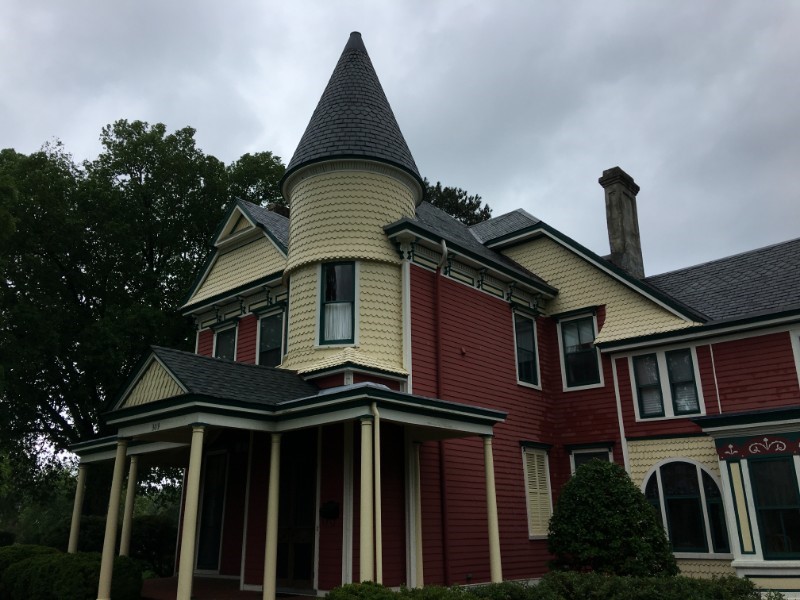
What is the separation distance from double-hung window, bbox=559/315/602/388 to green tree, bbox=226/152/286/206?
1493 centimetres

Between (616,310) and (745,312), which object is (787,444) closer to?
(745,312)

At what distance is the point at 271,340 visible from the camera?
17188mm

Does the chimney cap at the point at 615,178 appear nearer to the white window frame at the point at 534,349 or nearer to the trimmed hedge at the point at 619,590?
the white window frame at the point at 534,349

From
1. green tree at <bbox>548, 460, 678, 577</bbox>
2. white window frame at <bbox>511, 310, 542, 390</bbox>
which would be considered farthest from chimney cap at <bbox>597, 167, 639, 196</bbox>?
green tree at <bbox>548, 460, 678, 577</bbox>

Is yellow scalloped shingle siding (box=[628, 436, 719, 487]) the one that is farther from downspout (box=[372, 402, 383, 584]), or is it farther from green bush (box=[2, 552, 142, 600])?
green bush (box=[2, 552, 142, 600])

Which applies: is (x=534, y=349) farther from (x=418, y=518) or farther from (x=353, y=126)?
(x=353, y=126)

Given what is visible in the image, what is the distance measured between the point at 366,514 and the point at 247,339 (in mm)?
9035

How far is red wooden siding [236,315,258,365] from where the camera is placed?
17.7 m

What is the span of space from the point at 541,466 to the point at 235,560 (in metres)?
7.87

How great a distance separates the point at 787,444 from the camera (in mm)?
13148

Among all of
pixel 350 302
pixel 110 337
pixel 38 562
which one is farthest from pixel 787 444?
pixel 110 337

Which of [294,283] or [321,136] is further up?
[321,136]

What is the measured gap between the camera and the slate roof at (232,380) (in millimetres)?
11102

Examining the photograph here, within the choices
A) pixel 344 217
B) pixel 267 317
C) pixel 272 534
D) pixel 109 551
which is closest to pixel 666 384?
pixel 344 217
